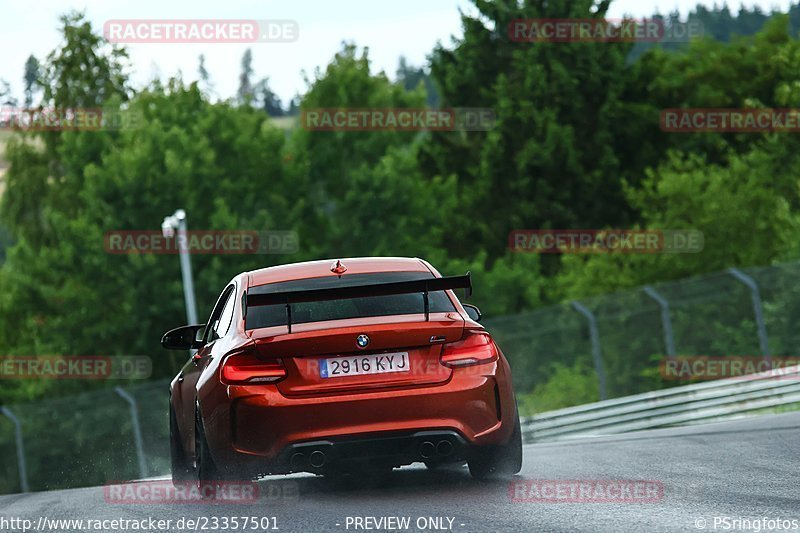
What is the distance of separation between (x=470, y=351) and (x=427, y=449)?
0.65 m

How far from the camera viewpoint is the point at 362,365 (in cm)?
844

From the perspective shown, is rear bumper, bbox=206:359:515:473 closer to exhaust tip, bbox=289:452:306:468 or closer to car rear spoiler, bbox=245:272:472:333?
exhaust tip, bbox=289:452:306:468

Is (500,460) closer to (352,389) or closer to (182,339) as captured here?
(352,389)

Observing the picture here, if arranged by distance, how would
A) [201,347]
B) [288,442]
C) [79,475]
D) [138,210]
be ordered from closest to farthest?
[288,442] < [201,347] < [79,475] < [138,210]

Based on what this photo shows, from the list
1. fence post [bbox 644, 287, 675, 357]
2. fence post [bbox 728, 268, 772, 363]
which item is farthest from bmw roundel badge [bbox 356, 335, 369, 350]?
→ fence post [bbox 644, 287, 675, 357]

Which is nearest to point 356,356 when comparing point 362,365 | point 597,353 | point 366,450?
point 362,365

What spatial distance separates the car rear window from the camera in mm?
8969

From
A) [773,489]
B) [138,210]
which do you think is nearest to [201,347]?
[773,489]

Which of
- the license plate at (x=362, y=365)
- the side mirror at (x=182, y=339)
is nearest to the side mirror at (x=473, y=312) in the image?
the license plate at (x=362, y=365)

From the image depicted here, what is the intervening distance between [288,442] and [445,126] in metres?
49.5

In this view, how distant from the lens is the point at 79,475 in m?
32.7

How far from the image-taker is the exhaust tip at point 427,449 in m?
8.45

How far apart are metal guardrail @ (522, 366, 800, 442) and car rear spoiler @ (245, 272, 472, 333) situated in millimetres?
12334

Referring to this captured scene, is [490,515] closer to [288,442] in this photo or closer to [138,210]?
[288,442]
